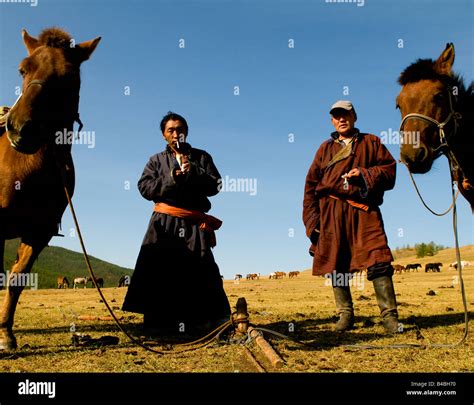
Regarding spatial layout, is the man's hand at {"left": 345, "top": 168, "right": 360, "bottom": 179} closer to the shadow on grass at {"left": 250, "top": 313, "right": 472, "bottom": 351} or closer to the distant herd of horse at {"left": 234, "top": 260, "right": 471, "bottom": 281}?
the shadow on grass at {"left": 250, "top": 313, "right": 472, "bottom": 351}

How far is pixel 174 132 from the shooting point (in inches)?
275

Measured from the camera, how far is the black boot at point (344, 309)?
23.6ft

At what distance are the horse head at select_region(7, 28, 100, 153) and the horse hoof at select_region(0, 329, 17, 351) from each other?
248 centimetres

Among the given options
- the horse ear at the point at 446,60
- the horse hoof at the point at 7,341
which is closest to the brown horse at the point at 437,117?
the horse ear at the point at 446,60

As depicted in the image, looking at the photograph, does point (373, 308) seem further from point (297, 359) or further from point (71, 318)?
point (71, 318)

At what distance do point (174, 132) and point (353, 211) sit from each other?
3.06 m

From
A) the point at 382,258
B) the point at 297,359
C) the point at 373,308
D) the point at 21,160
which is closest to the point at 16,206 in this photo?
the point at 21,160

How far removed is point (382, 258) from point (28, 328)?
6.40 m

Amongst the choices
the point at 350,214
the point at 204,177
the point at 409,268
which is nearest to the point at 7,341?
the point at 204,177

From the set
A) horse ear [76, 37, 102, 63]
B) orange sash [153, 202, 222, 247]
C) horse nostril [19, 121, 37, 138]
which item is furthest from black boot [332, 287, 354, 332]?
horse ear [76, 37, 102, 63]

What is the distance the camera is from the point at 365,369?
4.66m

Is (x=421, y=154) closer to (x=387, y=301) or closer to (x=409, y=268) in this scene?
(x=387, y=301)

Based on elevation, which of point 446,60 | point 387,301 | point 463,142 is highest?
point 446,60

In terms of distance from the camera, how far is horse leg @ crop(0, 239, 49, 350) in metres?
5.83
